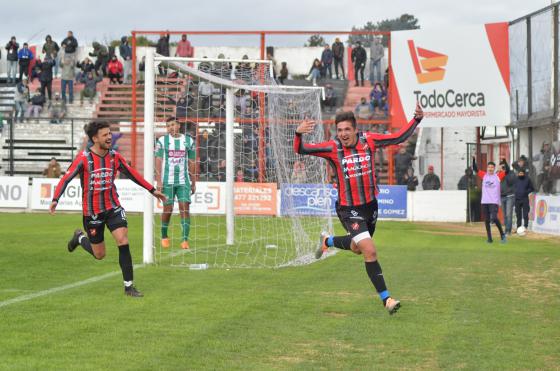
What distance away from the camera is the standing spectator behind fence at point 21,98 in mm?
40031

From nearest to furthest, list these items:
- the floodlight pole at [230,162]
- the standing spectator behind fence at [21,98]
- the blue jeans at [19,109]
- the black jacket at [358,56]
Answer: the floodlight pole at [230,162], the black jacket at [358,56], the blue jeans at [19,109], the standing spectator behind fence at [21,98]

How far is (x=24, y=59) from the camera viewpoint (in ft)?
137

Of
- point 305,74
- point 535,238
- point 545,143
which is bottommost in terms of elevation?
point 535,238

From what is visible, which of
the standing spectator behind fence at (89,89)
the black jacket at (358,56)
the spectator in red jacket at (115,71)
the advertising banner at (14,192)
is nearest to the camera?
the advertising banner at (14,192)

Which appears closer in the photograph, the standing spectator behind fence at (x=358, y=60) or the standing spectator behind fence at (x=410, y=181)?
the standing spectator behind fence at (x=410, y=181)

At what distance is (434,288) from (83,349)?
5.75 meters

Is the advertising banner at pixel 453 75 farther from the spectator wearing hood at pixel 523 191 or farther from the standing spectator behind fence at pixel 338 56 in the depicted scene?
the spectator wearing hood at pixel 523 191

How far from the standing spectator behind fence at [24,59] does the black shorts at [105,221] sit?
103 feet

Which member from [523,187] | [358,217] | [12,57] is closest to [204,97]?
[523,187]

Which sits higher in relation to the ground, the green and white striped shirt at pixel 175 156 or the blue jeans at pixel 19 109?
the blue jeans at pixel 19 109

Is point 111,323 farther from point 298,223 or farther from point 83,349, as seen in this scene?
point 298,223

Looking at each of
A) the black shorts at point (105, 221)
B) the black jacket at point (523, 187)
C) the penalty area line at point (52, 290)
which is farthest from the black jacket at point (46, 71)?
the black shorts at point (105, 221)

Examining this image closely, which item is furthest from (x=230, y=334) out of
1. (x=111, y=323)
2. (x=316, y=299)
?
(x=316, y=299)

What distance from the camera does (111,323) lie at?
8.97 meters
